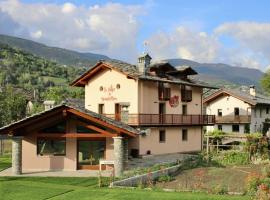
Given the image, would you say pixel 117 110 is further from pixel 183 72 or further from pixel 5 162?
pixel 5 162

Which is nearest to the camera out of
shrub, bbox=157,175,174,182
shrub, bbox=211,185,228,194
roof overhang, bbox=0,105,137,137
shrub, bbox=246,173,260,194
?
shrub, bbox=211,185,228,194

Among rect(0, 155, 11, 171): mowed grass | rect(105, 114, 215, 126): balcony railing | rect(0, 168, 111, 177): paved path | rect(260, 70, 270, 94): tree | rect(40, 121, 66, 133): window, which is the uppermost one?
rect(260, 70, 270, 94): tree

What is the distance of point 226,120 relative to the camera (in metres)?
64.1

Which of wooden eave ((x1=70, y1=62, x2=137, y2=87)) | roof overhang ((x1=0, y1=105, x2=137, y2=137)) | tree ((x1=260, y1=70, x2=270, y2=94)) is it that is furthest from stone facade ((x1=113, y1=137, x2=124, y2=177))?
tree ((x1=260, y1=70, x2=270, y2=94))

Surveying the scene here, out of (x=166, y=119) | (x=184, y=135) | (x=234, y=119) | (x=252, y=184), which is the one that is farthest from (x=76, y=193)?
(x=234, y=119)

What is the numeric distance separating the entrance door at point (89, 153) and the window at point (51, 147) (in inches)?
47.1

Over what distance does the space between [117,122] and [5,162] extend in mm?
10878

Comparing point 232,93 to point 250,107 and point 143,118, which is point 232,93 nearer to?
point 250,107

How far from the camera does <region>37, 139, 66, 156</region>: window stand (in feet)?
110

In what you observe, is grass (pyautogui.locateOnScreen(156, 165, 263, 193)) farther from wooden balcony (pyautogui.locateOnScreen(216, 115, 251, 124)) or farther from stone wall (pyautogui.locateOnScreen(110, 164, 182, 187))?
wooden balcony (pyautogui.locateOnScreen(216, 115, 251, 124))

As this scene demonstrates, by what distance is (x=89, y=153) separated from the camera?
33344 mm

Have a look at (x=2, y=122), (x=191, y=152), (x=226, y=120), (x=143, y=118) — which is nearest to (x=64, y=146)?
(x=143, y=118)

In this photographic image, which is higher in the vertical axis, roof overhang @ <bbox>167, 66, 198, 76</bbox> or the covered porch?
roof overhang @ <bbox>167, 66, 198, 76</bbox>

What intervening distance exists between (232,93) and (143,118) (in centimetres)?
2496
